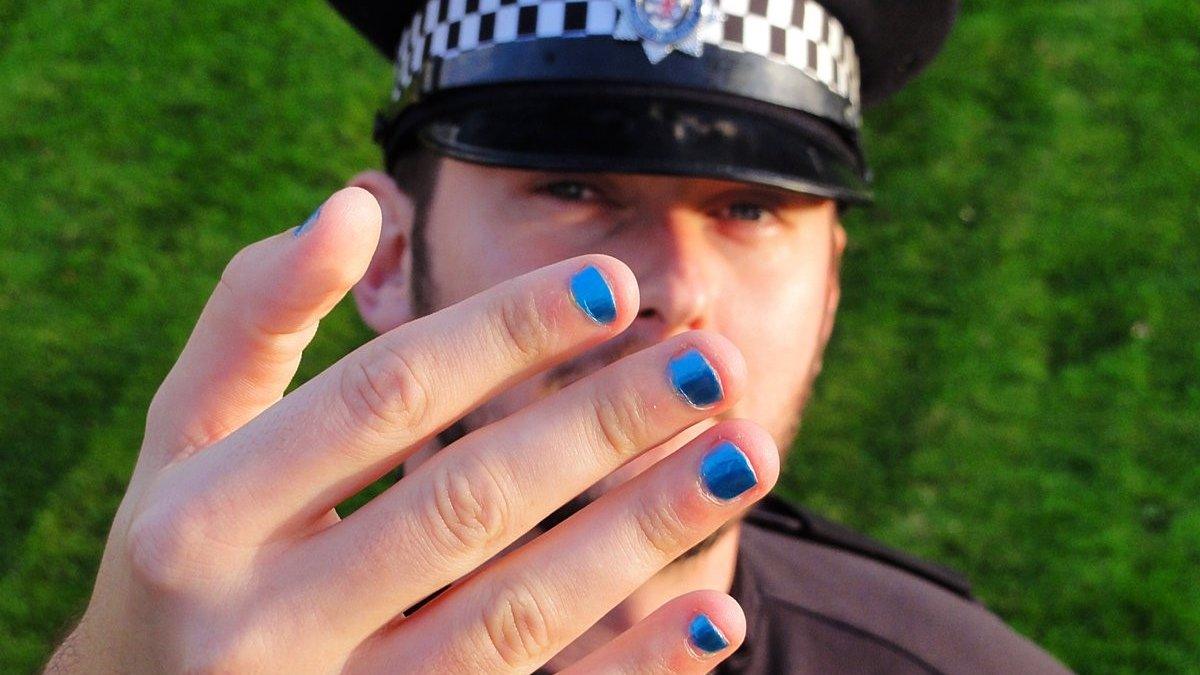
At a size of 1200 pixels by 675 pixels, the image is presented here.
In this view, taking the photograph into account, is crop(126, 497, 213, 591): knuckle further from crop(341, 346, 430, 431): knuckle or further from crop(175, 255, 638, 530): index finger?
crop(341, 346, 430, 431): knuckle

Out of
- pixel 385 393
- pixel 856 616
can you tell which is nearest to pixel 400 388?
pixel 385 393

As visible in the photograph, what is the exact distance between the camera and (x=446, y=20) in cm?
165

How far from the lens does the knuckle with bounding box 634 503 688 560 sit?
95 centimetres

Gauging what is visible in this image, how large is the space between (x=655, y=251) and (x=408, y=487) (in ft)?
2.15

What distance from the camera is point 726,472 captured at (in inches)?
37.1

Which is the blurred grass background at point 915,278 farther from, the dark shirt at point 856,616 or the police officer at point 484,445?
the police officer at point 484,445

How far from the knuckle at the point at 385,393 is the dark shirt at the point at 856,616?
39.5 inches

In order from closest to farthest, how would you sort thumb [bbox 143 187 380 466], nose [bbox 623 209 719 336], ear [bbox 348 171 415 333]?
1. thumb [bbox 143 187 380 466]
2. nose [bbox 623 209 719 336]
3. ear [bbox 348 171 415 333]

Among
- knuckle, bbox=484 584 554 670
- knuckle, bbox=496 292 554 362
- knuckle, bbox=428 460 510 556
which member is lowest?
knuckle, bbox=484 584 554 670

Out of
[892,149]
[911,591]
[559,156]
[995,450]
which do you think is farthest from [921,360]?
[559,156]

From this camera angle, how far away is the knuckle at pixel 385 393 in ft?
2.90

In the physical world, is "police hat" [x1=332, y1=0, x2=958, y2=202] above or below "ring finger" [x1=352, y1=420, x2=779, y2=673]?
above

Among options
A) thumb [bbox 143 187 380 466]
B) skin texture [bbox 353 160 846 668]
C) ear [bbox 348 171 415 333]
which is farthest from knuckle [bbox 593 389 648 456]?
ear [bbox 348 171 415 333]

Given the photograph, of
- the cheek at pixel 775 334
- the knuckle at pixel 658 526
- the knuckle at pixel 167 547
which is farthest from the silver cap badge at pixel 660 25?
the knuckle at pixel 167 547
